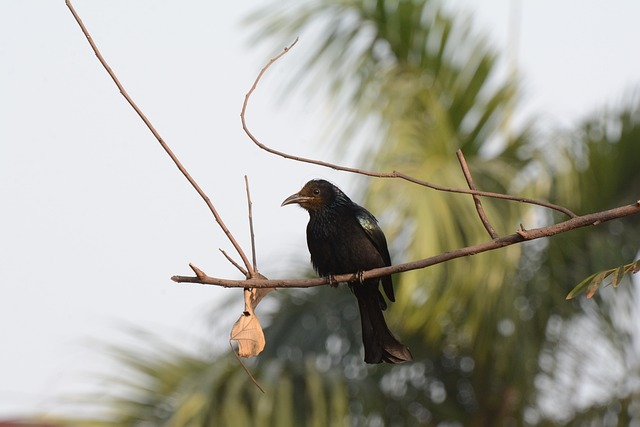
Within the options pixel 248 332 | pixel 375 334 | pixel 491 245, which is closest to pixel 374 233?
pixel 375 334

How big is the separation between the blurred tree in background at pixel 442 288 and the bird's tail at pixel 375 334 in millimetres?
2904

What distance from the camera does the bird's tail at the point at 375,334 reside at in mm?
3629

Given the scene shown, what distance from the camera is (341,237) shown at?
462 centimetres

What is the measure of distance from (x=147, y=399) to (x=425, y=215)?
2243mm

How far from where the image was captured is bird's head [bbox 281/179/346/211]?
15.8ft

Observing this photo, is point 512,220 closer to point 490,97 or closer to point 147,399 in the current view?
point 490,97

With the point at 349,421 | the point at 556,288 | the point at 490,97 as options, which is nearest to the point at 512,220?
the point at 556,288

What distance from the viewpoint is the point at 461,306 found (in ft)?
25.2

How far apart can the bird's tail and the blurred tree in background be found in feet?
9.53

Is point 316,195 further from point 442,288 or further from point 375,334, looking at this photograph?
point 442,288

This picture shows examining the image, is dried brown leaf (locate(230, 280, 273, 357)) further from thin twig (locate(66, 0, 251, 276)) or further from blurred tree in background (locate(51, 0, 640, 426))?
blurred tree in background (locate(51, 0, 640, 426))

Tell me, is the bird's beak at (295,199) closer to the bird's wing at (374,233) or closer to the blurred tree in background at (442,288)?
the bird's wing at (374,233)

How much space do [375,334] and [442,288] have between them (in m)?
3.83

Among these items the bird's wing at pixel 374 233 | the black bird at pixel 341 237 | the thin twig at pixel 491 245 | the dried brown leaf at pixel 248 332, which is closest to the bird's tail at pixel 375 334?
the black bird at pixel 341 237
